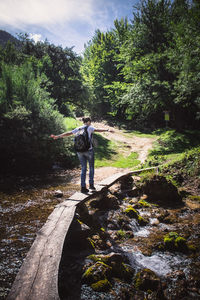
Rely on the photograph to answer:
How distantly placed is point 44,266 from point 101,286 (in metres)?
1.06

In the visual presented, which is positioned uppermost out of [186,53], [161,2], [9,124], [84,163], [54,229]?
[161,2]

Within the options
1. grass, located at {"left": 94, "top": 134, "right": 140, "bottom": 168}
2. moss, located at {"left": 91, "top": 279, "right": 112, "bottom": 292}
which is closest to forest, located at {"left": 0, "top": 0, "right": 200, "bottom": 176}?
grass, located at {"left": 94, "top": 134, "right": 140, "bottom": 168}

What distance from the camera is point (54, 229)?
12.5 ft

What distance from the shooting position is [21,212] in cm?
556

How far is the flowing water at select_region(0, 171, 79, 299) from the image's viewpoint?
3461 millimetres

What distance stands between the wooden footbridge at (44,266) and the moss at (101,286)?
2.62ft

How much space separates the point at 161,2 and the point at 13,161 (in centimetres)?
1865

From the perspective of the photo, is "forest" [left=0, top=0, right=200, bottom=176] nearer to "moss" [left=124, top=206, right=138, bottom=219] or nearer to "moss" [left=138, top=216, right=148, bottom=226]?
"moss" [left=124, top=206, right=138, bottom=219]

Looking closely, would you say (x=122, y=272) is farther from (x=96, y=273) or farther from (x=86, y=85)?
(x=86, y=85)

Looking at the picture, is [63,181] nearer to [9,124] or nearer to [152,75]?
[9,124]

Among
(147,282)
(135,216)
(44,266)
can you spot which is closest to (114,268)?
(147,282)

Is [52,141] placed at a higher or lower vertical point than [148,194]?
higher

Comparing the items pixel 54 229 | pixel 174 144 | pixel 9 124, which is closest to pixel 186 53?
pixel 174 144

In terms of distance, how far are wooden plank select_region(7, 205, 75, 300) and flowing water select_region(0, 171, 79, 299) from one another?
0.63 metres
